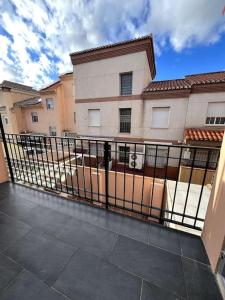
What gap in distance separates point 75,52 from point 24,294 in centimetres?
989

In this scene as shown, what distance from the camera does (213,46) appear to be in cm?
496

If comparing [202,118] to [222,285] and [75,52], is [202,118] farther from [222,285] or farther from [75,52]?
[75,52]

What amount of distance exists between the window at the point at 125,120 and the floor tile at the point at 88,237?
6865mm

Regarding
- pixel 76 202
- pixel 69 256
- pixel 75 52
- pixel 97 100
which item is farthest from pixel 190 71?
pixel 69 256

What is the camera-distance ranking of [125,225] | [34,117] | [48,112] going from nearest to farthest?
[125,225] → [48,112] → [34,117]

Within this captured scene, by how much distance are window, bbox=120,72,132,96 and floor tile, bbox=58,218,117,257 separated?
7.41 m

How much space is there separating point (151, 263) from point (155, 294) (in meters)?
0.24

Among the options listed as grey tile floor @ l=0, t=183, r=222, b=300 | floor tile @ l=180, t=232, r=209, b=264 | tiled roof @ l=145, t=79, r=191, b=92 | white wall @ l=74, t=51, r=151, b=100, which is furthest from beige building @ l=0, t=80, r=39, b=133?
floor tile @ l=180, t=232, r=209, b=264

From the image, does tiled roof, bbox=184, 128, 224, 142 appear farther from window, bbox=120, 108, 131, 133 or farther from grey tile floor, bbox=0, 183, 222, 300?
grey tile floor, bbox=0, 183, 222, 300

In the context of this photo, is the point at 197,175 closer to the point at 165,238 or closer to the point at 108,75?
the point at 165,238

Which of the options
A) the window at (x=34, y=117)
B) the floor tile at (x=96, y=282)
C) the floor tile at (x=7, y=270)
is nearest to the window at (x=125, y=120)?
the floor tile at (x=96, y=282)

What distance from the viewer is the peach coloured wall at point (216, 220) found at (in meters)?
1.14

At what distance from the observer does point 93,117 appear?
8562 mm

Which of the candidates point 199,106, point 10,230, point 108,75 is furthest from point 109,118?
point 10,230
